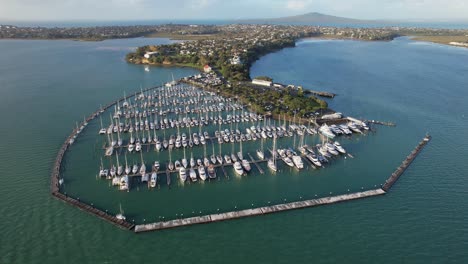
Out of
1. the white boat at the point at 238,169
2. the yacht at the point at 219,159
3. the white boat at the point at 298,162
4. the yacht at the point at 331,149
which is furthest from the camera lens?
the yacht at the point at 331,149

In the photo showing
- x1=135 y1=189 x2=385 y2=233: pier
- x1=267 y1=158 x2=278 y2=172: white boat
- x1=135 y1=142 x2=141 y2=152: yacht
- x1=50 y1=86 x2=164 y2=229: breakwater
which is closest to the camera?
x1=135 y1=189 x2=385 y2=233: pier

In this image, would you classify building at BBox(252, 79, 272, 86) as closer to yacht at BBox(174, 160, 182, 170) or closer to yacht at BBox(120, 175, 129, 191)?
yacht at BBox(174, 160, 182, 170)

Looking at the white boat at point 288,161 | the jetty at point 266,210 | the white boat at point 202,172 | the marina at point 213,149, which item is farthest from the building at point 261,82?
the white boat at point 202,172

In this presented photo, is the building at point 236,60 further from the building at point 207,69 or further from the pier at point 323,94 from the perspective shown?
the pier at point 323,94

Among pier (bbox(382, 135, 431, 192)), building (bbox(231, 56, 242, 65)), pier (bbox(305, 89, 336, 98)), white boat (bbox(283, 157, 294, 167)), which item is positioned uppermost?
building (bbox(231, 56, 242, 65))

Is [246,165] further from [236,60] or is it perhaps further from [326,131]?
[236,60]

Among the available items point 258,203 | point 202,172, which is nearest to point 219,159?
point 202,172

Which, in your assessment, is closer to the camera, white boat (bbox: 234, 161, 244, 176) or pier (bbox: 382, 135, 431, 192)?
pier (bbox: 382, 135, 431, 192)

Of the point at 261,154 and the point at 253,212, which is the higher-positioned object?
the point at 261,154

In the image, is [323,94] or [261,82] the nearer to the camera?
[323,94]

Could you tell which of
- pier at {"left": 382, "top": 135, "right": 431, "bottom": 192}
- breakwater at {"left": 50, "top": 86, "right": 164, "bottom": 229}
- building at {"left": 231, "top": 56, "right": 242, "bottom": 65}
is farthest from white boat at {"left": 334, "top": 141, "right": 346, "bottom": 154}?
building at {"left": 231, "top": 56, "right": 242, "bottom": 65}

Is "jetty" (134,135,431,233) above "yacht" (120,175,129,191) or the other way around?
the other way around

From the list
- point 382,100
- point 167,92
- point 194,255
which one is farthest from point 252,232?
point 382,100
